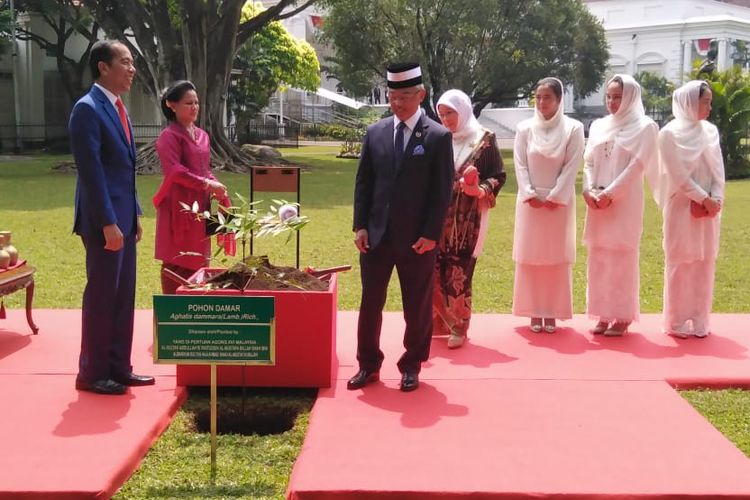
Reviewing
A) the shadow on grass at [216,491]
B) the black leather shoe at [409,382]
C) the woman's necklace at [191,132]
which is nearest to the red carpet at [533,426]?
the black leather shoe at [409,382]

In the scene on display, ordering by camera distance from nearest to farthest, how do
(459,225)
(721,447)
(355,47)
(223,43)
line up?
(721,447), (459,225), (223,43), (355,47)

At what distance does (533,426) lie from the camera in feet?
15.3

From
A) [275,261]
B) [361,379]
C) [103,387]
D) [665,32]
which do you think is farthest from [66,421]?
[665,32]

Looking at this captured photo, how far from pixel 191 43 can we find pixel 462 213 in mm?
16851

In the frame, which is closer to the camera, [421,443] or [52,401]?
[421,443]

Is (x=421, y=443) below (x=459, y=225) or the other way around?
below

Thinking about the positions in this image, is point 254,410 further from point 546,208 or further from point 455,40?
point 455,40

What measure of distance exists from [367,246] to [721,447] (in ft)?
7.26

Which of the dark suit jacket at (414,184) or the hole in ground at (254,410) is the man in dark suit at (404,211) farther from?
the hole in ground at (254,410)

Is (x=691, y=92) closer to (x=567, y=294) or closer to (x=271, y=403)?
(x=567, y=294)

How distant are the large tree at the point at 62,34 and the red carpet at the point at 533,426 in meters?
28.3

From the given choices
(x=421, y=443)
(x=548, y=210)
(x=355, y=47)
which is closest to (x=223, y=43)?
(x=355, y=47)

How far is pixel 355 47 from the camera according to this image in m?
36.5

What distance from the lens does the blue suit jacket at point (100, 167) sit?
4855 millimetres
